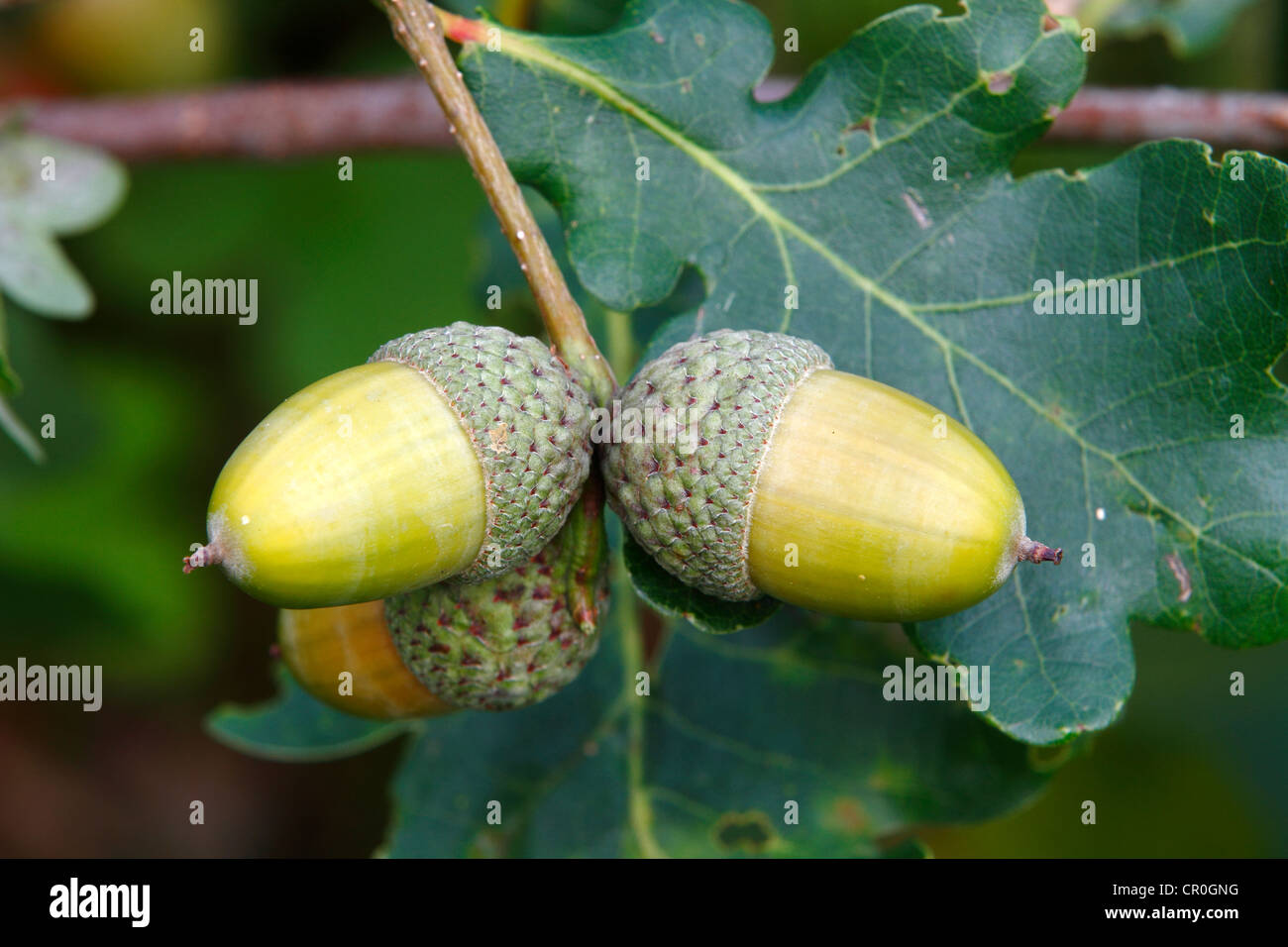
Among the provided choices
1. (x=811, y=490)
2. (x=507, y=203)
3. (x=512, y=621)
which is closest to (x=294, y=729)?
(x=512, y=621)

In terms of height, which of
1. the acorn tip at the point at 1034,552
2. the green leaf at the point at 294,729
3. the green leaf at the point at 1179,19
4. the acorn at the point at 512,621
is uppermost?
the green leaf at the point at 1179,19

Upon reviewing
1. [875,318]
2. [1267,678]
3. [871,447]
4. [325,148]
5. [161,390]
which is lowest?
[1267,678]

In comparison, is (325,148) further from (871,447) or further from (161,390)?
(871,447)

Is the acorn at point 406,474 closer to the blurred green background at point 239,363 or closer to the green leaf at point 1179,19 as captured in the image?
the blurred green background at point 239,363

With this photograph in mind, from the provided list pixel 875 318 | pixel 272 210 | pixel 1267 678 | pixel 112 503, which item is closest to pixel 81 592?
pixel 112 503

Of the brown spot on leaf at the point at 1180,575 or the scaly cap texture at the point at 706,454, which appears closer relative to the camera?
the scaly cap texture at the point at 706,454

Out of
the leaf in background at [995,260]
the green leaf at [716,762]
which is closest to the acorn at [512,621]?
the leaf in background at [995,260]

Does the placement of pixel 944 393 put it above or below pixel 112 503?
above
